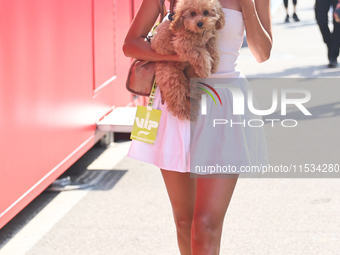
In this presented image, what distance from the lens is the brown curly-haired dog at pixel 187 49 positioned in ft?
7.87

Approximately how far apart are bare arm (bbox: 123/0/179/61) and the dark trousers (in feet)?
26.7

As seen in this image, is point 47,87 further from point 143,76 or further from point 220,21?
point 220,21

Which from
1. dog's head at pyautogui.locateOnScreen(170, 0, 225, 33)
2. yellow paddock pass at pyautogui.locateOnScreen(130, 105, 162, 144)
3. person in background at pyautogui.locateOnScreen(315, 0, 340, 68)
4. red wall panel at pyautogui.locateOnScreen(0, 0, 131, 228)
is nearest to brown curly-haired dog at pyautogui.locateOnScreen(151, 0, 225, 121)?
dog's head at pyautogui.locateOnScreen(170, 0, 225, 33)

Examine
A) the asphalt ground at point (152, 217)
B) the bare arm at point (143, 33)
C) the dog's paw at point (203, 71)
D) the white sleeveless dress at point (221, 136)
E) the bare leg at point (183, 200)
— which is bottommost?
the asphalt ground at point (152, 217)

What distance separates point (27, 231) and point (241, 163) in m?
2.03

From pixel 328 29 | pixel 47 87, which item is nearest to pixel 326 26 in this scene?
pixel 328 29

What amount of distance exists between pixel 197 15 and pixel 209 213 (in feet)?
2.97

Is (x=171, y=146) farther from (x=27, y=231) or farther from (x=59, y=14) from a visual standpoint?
(x=59, y=14)

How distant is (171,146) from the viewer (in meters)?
2.63

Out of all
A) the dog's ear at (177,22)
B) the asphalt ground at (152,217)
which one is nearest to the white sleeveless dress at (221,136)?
the dog's ear at (177,22)

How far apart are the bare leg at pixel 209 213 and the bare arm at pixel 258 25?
2.05 ft

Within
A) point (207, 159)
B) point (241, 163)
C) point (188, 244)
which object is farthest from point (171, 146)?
point (188, 244)

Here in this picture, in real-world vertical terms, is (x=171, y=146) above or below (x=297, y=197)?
above

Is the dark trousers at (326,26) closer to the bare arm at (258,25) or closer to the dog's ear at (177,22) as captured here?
the bare arm at (258,25)
